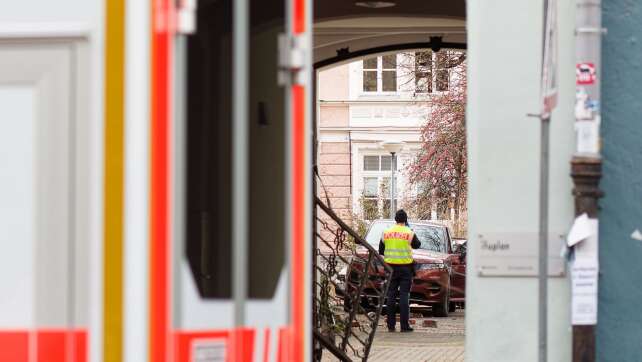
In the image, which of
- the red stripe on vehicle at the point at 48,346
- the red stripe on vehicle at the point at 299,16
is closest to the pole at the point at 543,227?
the red stripe on vehicle at the point at 299,16

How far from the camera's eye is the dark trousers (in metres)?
17.0

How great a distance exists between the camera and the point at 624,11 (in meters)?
5.75

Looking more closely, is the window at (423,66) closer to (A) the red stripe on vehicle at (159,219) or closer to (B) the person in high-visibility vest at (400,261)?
(B) the person in high-visibility vest at (400,261)

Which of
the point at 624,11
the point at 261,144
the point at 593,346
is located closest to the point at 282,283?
the point at 261,144

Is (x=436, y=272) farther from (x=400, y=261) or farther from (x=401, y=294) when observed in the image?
(x=401, y=294)

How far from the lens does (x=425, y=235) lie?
21.3 meters

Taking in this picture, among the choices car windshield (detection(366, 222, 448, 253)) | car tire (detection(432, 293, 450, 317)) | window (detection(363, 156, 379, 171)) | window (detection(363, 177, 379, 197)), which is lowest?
car tire (detection(432, 293, 450, 317))

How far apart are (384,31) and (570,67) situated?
338 inches

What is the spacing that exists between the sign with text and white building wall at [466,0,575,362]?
3cm

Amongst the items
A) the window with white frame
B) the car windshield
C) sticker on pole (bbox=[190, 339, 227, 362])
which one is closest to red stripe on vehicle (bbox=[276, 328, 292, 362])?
sticker on pole (bbox=[190, 339, 227, 362])

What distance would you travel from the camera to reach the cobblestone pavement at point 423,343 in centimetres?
1405

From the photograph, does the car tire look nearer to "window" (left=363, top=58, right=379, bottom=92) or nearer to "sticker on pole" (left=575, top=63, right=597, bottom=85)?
"sticker on pole" (left=575, top=63, right=597, bottom=85)

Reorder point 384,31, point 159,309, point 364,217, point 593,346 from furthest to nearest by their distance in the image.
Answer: point 364,217 → point 384,31 → point 593,346 → point 159,309

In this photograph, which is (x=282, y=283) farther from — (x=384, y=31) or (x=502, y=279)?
(x=384, y=31)
